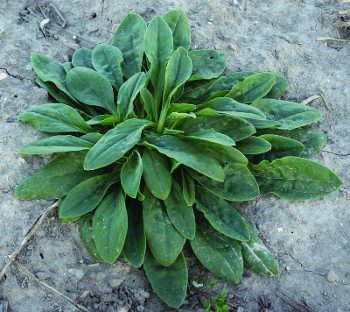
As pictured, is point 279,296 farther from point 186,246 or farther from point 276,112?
point 276,112

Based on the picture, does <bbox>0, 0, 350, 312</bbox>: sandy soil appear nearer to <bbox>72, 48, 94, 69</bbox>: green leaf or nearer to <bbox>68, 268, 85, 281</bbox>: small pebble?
<bbox>68, 268, 85, 281</bbox>: small pebble

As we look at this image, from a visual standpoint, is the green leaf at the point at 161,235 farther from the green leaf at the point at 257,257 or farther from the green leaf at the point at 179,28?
the green leaf at the point at 179,28

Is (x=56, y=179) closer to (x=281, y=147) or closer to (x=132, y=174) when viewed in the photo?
(x=132, y=174)

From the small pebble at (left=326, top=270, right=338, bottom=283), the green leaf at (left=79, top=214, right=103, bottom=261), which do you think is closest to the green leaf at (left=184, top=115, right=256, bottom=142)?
the green leaf at (left=79, top=214, right=103, bottom=261)

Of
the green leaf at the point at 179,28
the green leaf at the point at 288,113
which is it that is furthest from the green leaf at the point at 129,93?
the green leaf at the point at 288,113

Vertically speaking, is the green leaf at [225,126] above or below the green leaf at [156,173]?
above

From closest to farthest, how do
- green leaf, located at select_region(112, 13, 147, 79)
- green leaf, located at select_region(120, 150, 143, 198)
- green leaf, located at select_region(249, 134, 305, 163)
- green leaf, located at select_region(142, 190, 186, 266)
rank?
green leaf, located at select_region(120, 150, 143, 198), green leaf, located at select_region(142, 190, 186, 266), green leaf, located at select_region(249, 134, 305, 163), green leaf, located at select_region(112, 13, 147, 79)
